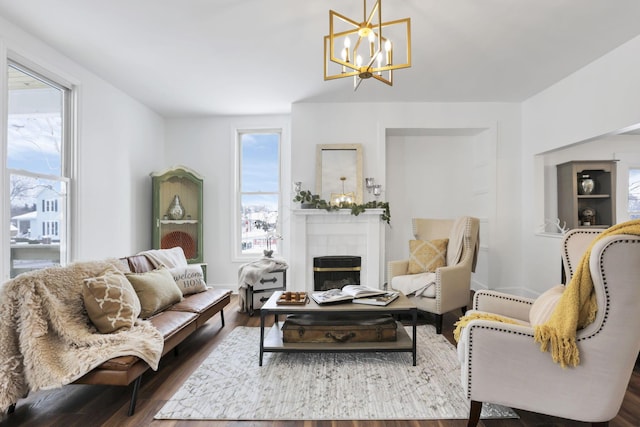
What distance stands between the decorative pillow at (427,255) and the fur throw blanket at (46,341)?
8.66ft

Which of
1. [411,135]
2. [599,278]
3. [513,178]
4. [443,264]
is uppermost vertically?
[411,135]

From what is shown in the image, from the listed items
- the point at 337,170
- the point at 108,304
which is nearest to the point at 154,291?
the point at 108,304

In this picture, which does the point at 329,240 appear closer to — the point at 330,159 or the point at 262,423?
the point at 330,159

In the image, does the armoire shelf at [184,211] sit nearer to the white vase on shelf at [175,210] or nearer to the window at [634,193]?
the white vase on shelf at [175,210]

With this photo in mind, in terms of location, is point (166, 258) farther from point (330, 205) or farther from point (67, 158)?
point (330, 205)

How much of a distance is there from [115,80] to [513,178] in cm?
492

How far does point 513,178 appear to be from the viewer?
458 centimetres

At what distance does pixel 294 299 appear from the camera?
2.64m

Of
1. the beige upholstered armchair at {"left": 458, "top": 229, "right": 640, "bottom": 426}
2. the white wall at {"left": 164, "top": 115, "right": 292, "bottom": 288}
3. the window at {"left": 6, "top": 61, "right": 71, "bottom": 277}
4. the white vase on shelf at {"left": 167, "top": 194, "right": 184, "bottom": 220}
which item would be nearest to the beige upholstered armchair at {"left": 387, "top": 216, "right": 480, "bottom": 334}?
the beige upholstered armchair at {"left": 458, "top": 229, "right": 640, "bottom": 426}

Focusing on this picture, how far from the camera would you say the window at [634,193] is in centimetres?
467

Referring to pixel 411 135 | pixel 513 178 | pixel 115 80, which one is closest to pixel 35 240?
pixel 115 80

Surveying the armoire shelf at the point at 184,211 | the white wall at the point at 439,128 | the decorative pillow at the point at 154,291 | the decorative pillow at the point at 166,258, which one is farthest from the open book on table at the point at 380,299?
the armoire shelf at the point at 184,211

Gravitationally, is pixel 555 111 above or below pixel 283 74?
below

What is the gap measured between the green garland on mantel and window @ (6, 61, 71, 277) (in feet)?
7.96
